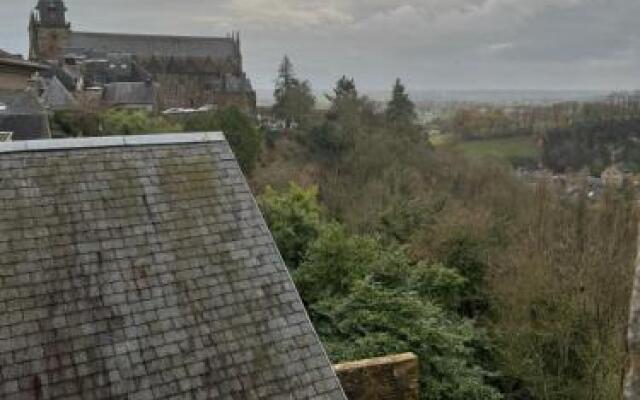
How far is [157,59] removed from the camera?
65750 mm

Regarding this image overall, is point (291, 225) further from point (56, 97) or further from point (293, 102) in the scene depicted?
point (293, 102)

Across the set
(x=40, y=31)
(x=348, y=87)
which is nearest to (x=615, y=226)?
(x=348, y=87)

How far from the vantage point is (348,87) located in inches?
1957

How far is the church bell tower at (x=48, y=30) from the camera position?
60625 millimetres

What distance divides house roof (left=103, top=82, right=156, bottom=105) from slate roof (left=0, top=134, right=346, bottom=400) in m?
42.1

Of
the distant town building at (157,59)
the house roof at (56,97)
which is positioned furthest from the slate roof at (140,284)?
the distant town building at (157,59)

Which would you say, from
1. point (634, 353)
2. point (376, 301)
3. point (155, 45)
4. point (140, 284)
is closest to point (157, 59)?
point (155, 45)

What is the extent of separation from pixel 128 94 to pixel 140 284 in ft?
144

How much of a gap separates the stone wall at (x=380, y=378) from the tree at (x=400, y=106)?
131ft

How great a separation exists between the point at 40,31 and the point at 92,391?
62.0 metres

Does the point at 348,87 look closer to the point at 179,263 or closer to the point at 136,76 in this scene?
the point at 136,76

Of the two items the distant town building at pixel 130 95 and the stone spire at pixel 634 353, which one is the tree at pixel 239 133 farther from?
the stone spire at pixel 634 353

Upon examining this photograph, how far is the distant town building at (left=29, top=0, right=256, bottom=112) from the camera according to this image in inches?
2265

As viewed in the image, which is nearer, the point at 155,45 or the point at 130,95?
the point at 130,95
